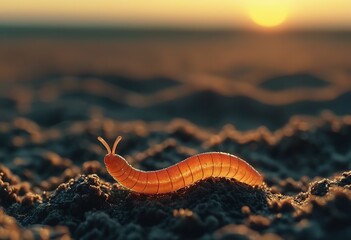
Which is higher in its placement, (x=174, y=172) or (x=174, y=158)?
(x=174, y=158)

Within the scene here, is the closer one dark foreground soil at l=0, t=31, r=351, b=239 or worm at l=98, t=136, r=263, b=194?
dark foreground soil at l=0, t=31, r=351, b=239

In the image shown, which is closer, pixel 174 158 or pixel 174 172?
pixel 174 172

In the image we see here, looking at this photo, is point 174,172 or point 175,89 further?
point 175,89

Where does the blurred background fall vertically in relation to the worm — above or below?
above
